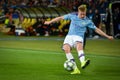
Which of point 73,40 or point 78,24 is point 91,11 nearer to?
point 78,24

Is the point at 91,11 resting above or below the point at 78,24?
below

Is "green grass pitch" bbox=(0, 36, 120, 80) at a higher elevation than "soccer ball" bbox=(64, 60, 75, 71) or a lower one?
lower

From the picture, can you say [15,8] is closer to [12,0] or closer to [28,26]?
[28,26]

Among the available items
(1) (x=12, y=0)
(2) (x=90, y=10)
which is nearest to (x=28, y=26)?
(2) (x=90, y=10)

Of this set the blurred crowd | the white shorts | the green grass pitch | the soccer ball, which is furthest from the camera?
the blurred crowd

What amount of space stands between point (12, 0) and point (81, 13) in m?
28.4

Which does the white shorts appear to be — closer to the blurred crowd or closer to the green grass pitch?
the green grass pitch

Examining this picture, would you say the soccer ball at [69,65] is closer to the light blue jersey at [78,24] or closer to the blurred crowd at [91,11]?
the light blue jersey at [78,24]

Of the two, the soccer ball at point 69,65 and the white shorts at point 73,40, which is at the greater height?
the white shorts at point 73,40

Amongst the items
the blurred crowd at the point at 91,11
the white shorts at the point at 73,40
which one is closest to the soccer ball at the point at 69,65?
the white shorts at the point at 73,40

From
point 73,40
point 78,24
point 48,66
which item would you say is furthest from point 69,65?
point 48,66

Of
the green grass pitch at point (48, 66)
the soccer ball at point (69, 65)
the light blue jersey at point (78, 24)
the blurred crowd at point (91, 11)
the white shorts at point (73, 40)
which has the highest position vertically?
the light blue jersey at point (78, 24)

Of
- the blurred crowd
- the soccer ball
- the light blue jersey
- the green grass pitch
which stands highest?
the light blue jersey

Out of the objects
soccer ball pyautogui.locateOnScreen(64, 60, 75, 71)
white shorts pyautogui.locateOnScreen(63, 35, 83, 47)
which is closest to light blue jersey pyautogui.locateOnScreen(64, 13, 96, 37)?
white shorts pyautogui.locateOnScreen(63, 35, 83, 47)
